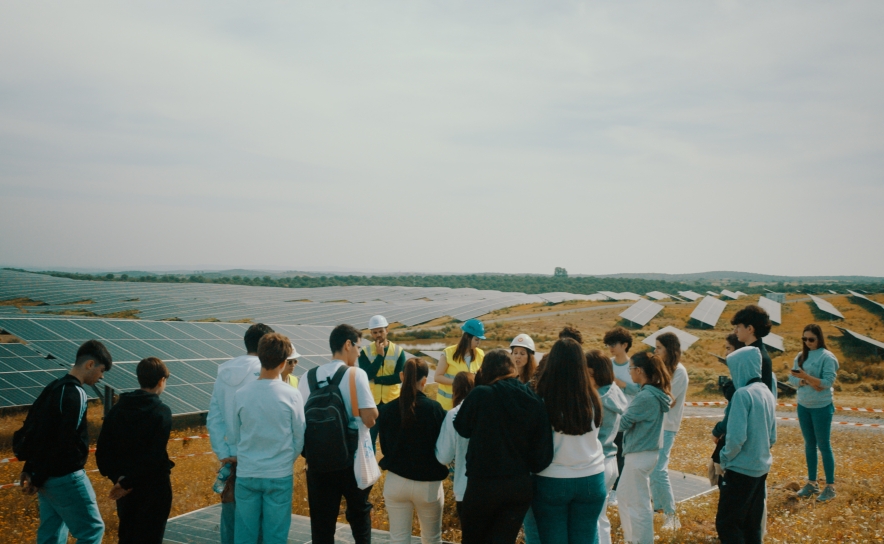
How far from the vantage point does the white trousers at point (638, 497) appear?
17.4ft

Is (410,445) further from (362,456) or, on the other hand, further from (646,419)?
(646,419)

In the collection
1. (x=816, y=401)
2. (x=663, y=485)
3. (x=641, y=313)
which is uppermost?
(x=816, y=401)

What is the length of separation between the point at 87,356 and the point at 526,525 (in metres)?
3.60

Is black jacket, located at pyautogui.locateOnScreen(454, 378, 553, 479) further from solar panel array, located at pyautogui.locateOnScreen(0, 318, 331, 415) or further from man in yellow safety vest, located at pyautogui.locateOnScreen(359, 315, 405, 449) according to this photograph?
solar panel array, located at pyautogui.locateOnScreen(0, 318, 331, 415)

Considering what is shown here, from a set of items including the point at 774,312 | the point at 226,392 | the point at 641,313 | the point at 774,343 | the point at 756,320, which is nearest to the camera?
the point at 226,392

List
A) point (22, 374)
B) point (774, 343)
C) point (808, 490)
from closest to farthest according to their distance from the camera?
point (808, 490)
point (22, 374)
point (774, 343)

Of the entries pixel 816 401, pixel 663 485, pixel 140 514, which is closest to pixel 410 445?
pixel 140 514

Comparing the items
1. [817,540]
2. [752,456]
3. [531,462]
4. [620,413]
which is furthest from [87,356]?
[817,540]

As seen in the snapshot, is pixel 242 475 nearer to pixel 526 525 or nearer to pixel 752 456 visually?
pixel 526 525

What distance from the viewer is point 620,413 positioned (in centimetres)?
515

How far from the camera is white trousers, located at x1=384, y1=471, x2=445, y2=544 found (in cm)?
458

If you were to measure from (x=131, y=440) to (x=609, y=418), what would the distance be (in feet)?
12.3

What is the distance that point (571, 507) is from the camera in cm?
423

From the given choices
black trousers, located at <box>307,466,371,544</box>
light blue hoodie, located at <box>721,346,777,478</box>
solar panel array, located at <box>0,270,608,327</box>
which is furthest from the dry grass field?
solar panel array, located at <box>0,270,608,327</box>
